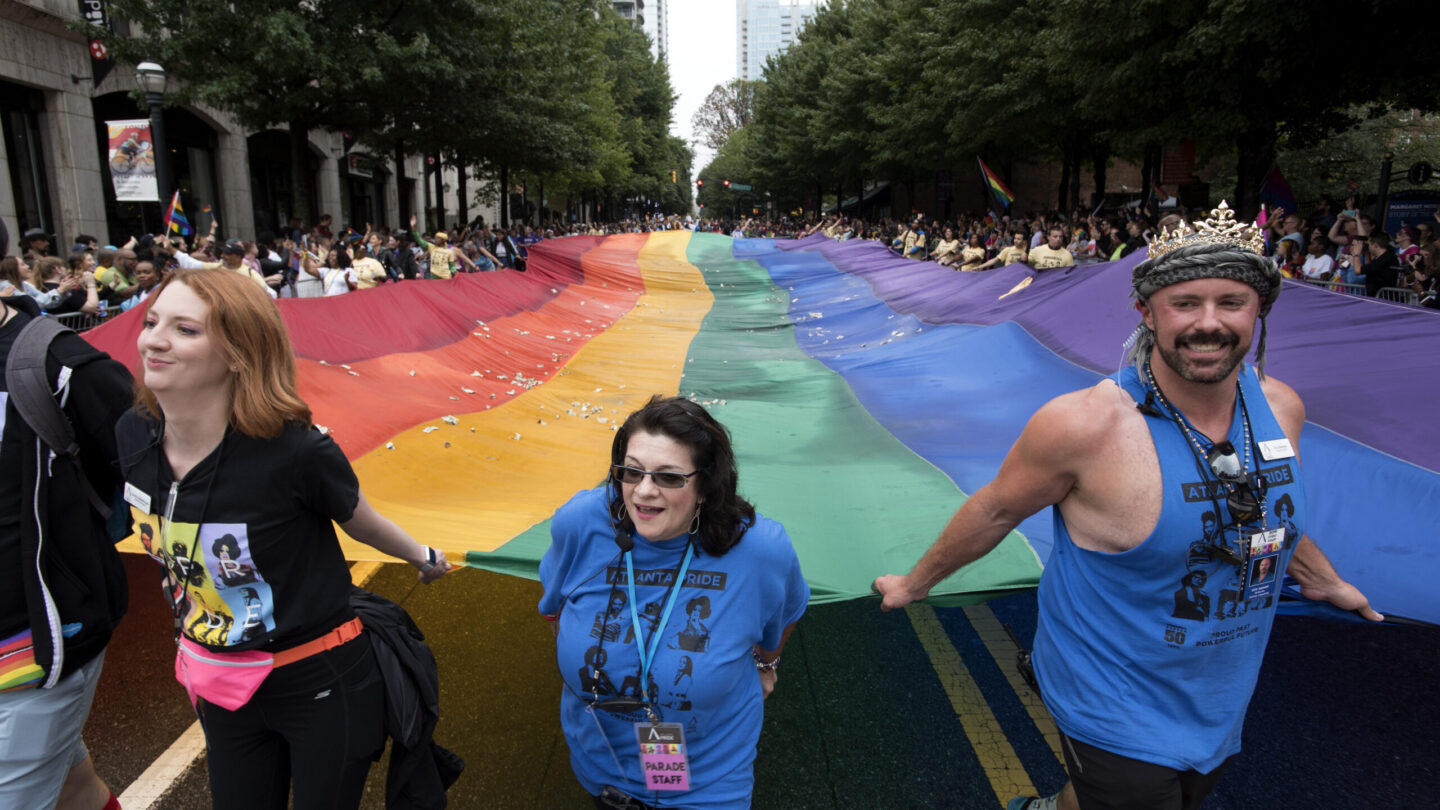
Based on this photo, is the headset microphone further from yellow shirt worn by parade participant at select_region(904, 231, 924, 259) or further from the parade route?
yellow shirt worn by parade participant at select_region(904, 231, 924, 259)

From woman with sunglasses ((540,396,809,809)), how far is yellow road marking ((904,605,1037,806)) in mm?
1791

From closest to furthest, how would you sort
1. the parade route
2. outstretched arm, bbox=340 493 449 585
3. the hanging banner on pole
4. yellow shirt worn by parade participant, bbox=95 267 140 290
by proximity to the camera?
outstretched arm, bbox=340 493 449 585 < the parade route < yellow shirt worn by parade participant, bbox=95 267 140 290 < the hanging banner on pole

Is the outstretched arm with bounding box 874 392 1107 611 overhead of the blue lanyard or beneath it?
overhead

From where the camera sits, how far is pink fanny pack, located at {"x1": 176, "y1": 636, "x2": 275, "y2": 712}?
2.10 meters

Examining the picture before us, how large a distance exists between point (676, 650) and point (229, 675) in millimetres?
1125

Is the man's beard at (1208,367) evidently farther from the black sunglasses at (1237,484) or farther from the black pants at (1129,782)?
the black pants at (1129,782)

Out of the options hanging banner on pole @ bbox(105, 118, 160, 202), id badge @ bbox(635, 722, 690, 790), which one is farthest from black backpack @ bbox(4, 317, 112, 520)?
hanging banner on pole @ bbox(105, 118, 160, 202)

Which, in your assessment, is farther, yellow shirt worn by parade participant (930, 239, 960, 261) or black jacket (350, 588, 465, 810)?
yellow shirt worn by parade participant (930, 239, 960, 261)

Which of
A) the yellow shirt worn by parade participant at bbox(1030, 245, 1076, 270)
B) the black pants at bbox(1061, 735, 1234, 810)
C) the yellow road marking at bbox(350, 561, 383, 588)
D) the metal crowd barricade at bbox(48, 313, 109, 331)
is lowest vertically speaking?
the yellow road marking at bbox(350, 561, 383, 588)

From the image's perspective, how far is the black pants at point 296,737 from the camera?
217cm

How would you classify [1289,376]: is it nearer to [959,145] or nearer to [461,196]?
[959,145]

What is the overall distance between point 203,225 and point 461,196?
31.4 ft

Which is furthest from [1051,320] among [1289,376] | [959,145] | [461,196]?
[461,196]

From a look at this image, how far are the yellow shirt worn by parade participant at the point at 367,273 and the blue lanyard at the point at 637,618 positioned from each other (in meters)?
10.4
